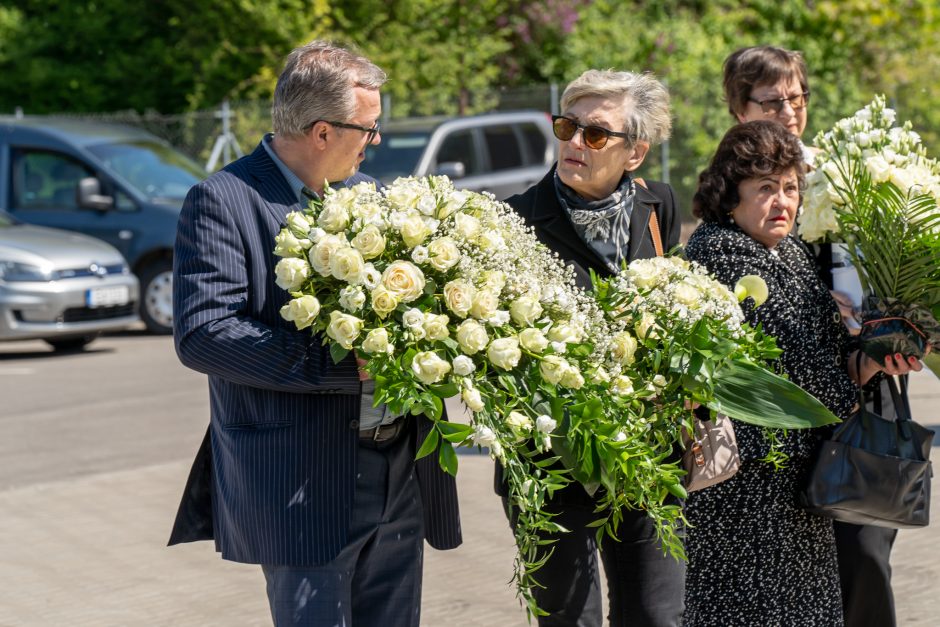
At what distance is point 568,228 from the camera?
377cm

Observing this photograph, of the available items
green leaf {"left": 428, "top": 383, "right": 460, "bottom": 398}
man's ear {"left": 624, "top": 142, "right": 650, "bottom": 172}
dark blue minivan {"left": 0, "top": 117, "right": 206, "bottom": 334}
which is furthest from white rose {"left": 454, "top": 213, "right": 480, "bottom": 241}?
dark blue minivan {"left": 0, "top": 117, "right": 206, "bottom": 334}

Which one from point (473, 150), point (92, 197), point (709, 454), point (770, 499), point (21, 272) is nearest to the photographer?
point (709, 454)

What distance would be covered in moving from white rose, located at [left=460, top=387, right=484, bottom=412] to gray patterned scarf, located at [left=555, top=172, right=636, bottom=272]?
92 cm

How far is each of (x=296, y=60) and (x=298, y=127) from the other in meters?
0.16

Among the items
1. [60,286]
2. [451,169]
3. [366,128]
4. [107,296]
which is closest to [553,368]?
[366,128]

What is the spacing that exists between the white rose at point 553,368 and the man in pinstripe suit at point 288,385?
42 centimetres

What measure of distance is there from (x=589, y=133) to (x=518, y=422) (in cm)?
106

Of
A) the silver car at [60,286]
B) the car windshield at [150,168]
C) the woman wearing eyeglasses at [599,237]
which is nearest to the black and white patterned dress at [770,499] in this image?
the woman wearing eyeglasses at [599,237]

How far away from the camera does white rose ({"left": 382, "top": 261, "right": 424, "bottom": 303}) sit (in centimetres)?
291

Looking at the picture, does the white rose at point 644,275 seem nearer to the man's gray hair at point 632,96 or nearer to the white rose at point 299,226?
the man's gray hair at point 632,96

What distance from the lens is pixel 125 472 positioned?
312 inches

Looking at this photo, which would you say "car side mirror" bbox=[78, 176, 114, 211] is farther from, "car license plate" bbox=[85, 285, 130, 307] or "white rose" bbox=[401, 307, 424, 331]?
"white rose" bbox=[401, 307, 424, 331]

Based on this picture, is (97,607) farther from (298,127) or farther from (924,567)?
(924,567)

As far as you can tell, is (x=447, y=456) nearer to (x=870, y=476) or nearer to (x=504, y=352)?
(x=504, y=352)
